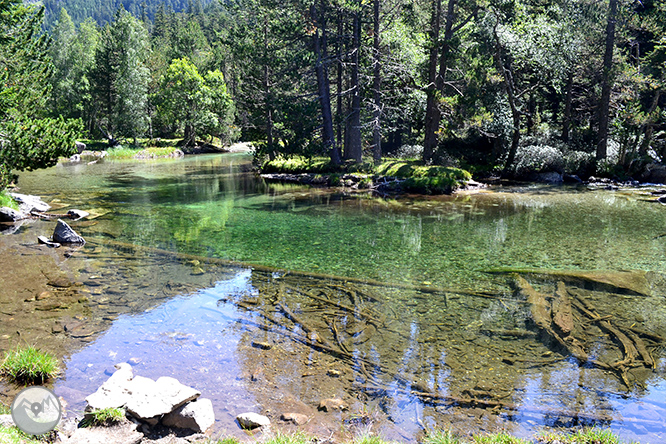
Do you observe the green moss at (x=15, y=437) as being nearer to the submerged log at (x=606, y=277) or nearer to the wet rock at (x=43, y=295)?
the wet rock at (x=43, y=295)

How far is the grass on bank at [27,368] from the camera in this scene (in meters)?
5.58

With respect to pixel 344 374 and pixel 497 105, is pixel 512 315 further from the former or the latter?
pixel 497 105

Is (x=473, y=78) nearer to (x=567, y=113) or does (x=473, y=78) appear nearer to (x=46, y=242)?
(x=567, y=113)

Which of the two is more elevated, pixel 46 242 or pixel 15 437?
pixel 15 437

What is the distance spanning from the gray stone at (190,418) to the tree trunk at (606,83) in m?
27.3

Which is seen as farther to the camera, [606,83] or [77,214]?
[606,83]

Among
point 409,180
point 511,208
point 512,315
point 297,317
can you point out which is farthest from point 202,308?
point 409,180

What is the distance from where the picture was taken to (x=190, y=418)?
4.68 metres

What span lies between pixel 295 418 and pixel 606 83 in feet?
89.0

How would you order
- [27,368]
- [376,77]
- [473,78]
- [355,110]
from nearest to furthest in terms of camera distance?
[27,368], [376,77], [355,110], [473,78]

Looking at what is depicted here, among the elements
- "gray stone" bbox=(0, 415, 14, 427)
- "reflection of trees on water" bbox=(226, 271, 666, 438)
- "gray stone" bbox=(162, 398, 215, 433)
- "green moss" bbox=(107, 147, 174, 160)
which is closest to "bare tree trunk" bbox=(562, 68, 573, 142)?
"reflection of trees on water" bbox=(226, 271, 666, 438)

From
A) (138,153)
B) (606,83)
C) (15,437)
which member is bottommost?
(15,437)

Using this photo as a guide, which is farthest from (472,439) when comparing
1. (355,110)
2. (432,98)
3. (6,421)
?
(355,110)

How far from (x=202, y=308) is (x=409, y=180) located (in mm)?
17563
